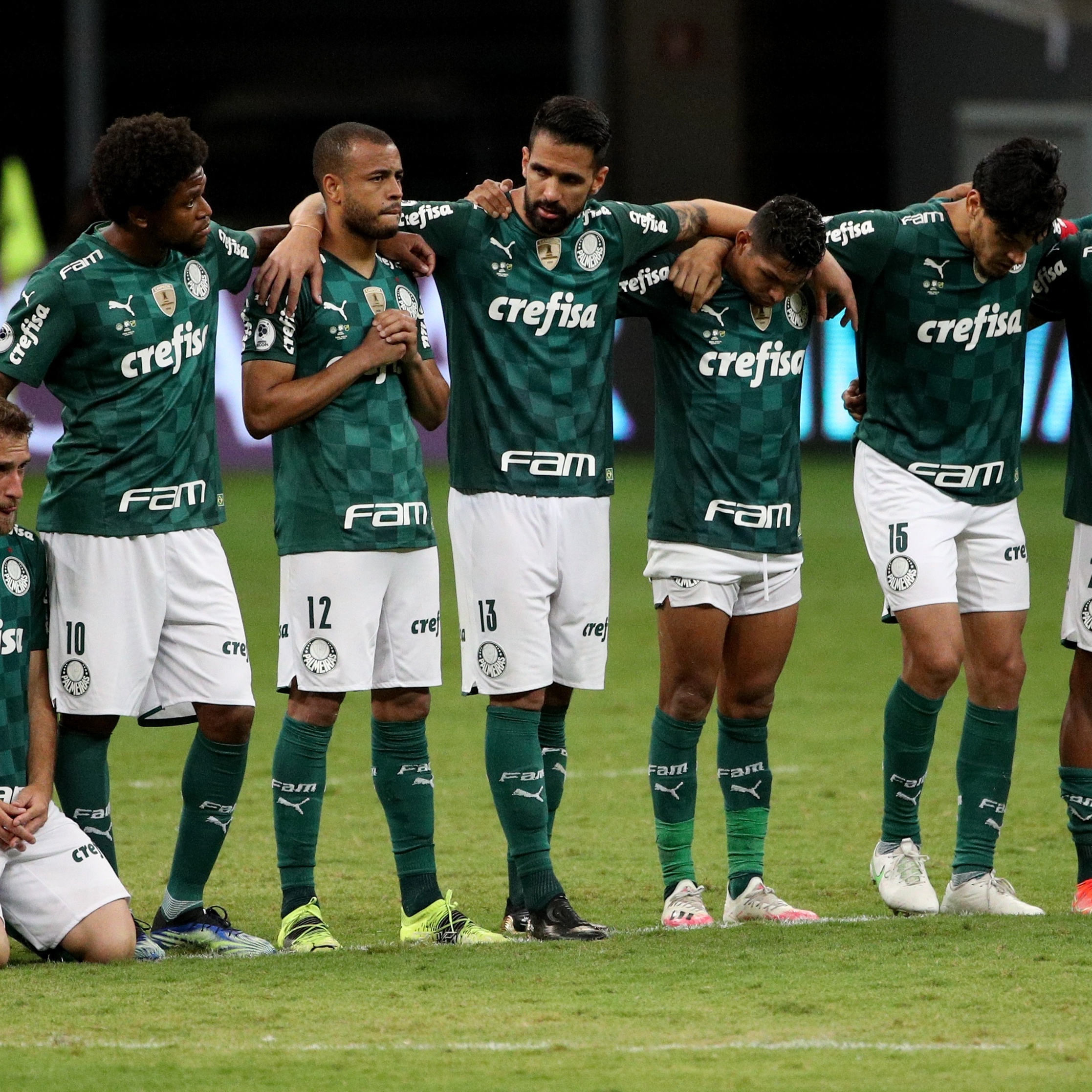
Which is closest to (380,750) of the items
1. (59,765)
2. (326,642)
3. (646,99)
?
(326,642)

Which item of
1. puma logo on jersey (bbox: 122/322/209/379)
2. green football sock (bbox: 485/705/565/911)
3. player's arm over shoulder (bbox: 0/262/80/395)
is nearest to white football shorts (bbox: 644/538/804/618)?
green football sock (bbox: 485/705/565/911)

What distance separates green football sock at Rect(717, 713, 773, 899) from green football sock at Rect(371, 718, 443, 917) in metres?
0.87

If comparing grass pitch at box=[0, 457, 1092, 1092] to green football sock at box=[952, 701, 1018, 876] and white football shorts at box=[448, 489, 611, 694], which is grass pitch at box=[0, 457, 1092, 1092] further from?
white football shorts at box=[448, 489, 611, 694]

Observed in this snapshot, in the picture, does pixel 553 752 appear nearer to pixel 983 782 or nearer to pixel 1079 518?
pixel 983 782

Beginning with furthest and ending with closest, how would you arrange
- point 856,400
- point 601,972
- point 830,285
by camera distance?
point 856,400 → point 830,285 → point 601,972

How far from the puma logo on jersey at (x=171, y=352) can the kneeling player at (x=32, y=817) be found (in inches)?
12.0

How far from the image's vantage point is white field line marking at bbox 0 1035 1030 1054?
4148mm

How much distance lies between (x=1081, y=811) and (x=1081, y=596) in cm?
62

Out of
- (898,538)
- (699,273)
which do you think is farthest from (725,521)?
(699,273)

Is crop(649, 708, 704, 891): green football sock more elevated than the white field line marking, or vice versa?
crop(649, 708, 704, 891): green football sock

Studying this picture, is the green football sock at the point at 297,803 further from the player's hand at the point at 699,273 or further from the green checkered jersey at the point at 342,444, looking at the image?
the player's hand at the point at 699,273

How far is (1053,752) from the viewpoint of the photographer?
8516 millimetres

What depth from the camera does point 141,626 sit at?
5359 mm

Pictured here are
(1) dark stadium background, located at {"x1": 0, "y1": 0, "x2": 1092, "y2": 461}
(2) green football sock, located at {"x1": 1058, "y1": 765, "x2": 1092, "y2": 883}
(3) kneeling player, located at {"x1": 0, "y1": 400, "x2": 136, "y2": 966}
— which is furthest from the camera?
(1) dark stadium background, located at {"x1": 0, "y1": 0, "x2": 1092, "y2": 461}
